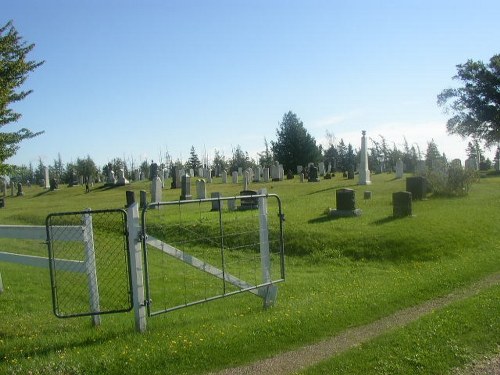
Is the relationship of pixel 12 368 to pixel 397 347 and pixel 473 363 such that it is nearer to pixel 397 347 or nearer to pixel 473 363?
pixel 397 347

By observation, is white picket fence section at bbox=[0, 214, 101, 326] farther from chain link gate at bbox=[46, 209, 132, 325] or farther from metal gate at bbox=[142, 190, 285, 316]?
metal gate at bbox=[142, 190, 285, 316]

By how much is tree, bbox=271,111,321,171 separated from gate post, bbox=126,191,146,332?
220 ft

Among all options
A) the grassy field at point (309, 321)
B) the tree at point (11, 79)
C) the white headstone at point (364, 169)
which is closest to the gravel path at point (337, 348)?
the grassy field at point (309, 321)

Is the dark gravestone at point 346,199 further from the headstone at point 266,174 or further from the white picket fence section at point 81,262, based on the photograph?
the headstone at point 266,174

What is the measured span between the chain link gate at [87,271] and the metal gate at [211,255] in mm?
615

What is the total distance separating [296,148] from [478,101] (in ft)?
93.6

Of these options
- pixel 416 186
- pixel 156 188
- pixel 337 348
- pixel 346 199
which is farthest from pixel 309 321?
pixel 156 188

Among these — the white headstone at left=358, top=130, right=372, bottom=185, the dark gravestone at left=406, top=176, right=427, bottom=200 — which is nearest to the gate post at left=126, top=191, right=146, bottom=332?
the dark gravestone at left=406, top=176, right=427, bottom=200

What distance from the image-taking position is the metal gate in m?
7.33

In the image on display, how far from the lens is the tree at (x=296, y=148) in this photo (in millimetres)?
73812

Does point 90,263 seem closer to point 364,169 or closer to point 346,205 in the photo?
point 346,205

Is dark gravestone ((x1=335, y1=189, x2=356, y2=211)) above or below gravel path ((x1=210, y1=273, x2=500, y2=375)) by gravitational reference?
above

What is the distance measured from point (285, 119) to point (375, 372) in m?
74.4

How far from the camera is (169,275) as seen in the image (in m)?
11.8
